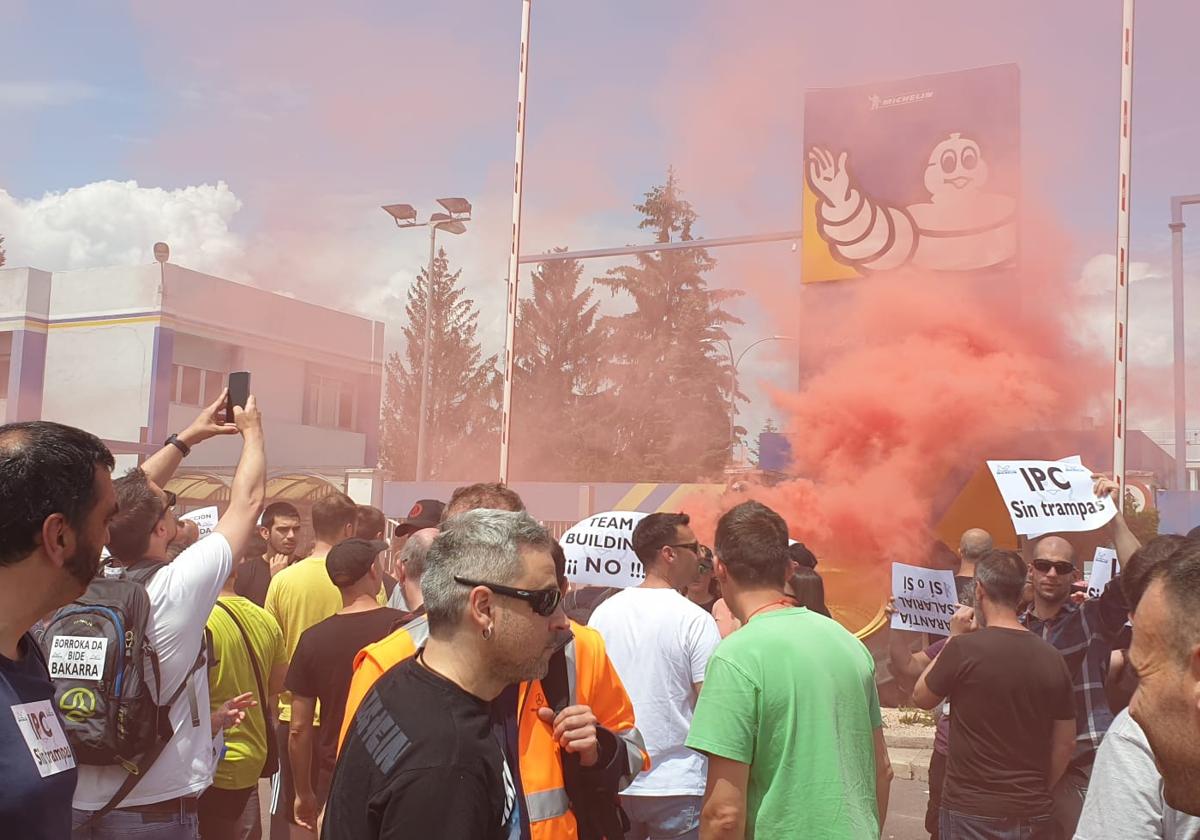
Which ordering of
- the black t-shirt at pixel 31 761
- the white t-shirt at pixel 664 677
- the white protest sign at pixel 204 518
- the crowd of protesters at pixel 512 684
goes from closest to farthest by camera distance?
the black t-shirt at pixel 31 761, the crowd of protesters at pixel 512 684, the white t-shirt at pixel 664 677, the white protest sign at pixel 204 518

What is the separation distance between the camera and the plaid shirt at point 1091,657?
477 cm

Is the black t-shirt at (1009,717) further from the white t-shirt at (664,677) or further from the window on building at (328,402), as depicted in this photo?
the window on building at (328,402)

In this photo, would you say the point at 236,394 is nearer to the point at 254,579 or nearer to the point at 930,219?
the point at 254,579

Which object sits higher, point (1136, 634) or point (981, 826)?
point (1136, 634)

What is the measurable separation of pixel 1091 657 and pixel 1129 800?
2.74m

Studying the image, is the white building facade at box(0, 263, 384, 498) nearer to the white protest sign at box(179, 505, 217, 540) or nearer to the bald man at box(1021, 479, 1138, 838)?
the white protest sign at box(179, 505, 217, 540)

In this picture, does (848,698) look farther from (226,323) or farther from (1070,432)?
(226,323)

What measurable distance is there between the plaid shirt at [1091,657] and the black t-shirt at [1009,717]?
30 centimetres

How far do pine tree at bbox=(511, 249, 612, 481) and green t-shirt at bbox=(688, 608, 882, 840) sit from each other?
2267 centimetres

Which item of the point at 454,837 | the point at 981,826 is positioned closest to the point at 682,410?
the point at 981,826

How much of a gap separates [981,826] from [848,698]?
164 centimetres

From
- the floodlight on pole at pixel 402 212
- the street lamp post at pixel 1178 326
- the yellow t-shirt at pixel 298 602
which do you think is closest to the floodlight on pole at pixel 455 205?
the floodlight on pole at pixel 402 212

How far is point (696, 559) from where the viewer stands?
485 centimetres

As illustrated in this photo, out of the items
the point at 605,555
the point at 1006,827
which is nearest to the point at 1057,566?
the point at 1006,827
